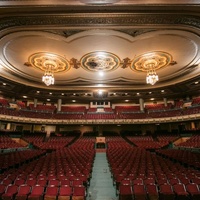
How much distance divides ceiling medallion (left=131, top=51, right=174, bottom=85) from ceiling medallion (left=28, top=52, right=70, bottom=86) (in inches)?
178

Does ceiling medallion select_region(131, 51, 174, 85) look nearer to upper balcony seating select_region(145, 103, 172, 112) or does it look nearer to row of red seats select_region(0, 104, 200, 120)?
row of red seats select_region(0, 104, 200, 120)

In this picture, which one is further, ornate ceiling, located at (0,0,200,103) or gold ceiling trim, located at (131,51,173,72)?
gold ceiling trim, located at (131,51,173,72)

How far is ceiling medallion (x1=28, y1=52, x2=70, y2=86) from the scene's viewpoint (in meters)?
8.31

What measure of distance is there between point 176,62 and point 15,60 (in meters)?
9.90

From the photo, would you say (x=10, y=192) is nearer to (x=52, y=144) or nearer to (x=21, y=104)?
(x=52, y=144)

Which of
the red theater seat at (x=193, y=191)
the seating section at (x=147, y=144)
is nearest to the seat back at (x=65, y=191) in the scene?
the red theater seat at (x=193, y=191)

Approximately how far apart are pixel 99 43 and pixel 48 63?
3803 millimetres

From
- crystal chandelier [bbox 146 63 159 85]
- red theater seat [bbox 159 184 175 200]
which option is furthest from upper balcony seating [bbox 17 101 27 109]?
red theater seat [bbox 159 184 175 200]

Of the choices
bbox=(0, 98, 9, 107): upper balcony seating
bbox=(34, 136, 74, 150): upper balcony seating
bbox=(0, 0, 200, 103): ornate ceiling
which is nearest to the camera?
bbox=(0, 0, 200, 103): ornate ceiling

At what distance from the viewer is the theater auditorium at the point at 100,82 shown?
13.2ft

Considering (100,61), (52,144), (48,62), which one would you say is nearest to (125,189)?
(100,61)

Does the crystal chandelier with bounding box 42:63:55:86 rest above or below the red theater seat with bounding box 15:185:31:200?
above

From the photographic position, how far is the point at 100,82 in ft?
41.6

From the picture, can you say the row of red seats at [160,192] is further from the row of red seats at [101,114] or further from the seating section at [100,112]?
the row of red seats at [101,114]
